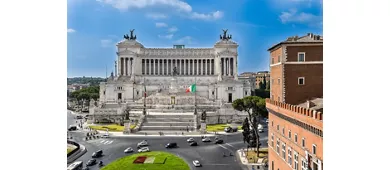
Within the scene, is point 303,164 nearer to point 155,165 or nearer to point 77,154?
point 155,165

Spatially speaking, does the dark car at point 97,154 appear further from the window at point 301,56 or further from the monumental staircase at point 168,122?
the window at point 301,56

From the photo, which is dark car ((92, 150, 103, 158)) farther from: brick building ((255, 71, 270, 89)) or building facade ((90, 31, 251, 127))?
brick building ((255, 71, 270, 89))

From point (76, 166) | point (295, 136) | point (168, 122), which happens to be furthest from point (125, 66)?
point (295, 136)

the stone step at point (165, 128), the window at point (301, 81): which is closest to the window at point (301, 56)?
the window at point (301, 81)
